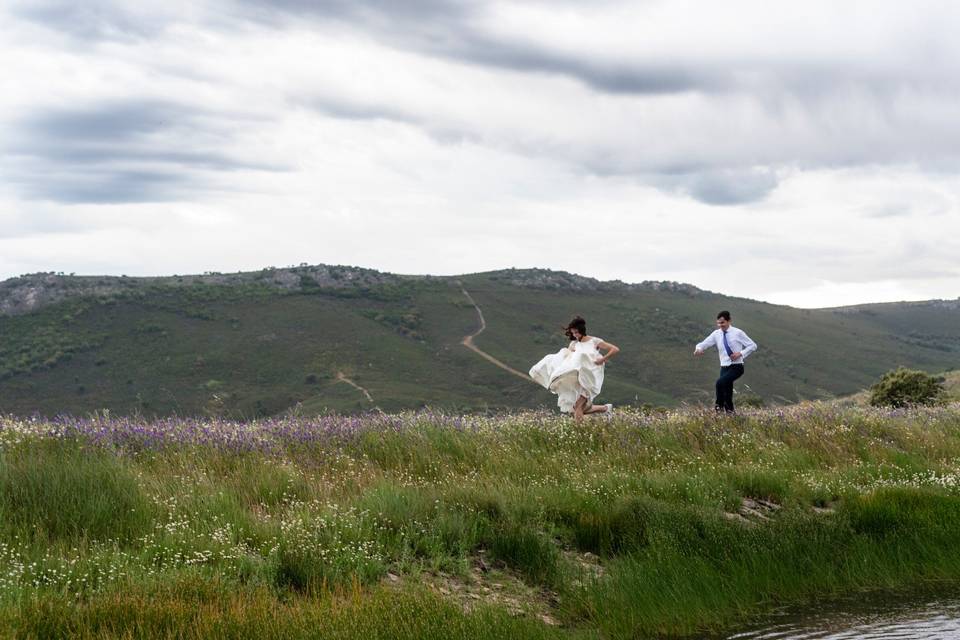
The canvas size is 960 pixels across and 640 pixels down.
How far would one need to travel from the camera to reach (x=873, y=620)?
8719 mm

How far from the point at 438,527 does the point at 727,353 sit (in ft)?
34.3

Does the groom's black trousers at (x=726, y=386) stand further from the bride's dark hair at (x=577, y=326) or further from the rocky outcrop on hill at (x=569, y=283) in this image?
the rocky outcrop on hill at (x=569, y=283)

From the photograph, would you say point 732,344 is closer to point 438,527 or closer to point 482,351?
point 438,527

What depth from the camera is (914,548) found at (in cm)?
1044

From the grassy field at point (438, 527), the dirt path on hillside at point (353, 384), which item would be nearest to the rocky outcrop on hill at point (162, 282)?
the dirt path on hillside at point (353, 384)

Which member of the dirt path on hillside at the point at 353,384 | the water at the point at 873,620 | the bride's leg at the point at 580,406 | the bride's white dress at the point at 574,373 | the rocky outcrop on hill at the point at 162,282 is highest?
the rocky outcrop on hill at the point at 162,282

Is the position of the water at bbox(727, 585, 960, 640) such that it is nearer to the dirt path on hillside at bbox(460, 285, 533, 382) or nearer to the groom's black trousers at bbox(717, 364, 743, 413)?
the groom's black trousers at bbox(717, 364, 743, 413)

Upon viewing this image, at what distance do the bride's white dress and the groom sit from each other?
249 centimetres

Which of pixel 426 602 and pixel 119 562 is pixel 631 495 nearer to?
pixel 426 602

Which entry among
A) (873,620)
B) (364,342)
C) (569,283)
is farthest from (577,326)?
(569,283)

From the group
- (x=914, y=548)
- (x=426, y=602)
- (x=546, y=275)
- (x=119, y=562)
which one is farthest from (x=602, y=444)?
(x=546, y=275)

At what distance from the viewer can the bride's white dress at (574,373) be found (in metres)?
16.4

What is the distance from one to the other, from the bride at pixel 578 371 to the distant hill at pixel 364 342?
49.1 m

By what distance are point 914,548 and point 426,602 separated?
6.12m
